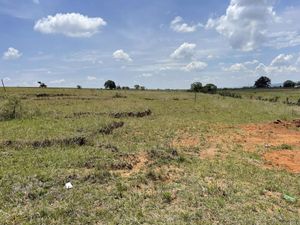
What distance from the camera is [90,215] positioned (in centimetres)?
691

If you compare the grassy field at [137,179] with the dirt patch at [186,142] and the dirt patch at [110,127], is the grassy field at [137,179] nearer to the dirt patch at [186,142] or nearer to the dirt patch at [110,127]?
the dirt patch at [186,142]

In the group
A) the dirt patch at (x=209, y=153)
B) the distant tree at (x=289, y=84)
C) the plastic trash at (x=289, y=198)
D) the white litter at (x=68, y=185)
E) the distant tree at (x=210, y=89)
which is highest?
the distant tree at (x=289, y=84)

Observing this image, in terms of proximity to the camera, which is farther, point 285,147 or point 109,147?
point 285,147

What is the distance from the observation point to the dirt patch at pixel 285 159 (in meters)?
11.8

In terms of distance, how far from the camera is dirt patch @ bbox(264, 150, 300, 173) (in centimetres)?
1176

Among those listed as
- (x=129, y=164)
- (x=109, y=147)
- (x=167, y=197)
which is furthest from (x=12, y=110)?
(x=167, y=197)

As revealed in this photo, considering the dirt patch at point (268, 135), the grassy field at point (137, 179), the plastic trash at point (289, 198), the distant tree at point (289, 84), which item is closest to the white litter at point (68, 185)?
the grassy field at point (137, 179)

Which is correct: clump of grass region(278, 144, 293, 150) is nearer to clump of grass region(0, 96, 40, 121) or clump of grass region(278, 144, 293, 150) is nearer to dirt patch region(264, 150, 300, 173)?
dirt patch region(264, 150, 300, 173)

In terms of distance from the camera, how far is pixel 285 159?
12805mm

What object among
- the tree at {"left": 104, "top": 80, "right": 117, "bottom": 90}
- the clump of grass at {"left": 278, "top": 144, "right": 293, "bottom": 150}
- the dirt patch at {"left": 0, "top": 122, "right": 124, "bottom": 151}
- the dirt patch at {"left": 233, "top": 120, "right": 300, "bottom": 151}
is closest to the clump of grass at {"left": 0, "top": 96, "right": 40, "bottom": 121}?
the dirt patch at {"left": 0, "top": 122, "right": 124, "bottom": 151}

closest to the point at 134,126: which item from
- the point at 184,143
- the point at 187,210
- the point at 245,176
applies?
the point at 184,143

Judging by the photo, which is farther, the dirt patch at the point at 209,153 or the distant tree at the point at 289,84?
the distant tree at the point at 289,84

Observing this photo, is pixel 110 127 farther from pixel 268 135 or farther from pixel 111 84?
pixel 111 84

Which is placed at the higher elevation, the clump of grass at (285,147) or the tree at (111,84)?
the tree at (111,84)
